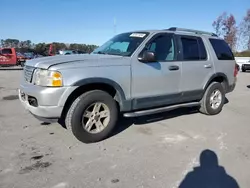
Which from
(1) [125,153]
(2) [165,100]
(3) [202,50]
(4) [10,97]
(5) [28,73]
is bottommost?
(1) [125,153]

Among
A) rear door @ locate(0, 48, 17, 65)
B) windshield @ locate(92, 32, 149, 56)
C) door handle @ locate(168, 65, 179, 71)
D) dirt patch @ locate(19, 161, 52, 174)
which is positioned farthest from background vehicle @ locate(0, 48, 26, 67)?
dirt patch @ locate(19, 161, 52, 174)

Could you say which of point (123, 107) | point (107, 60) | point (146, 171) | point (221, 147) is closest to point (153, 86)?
point (123, 107)

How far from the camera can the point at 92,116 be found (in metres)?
4.48

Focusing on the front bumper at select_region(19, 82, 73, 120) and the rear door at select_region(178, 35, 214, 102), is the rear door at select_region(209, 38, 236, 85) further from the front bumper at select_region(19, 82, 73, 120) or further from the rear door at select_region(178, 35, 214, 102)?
the front bumper at select_region(19, 82, 73, 120)

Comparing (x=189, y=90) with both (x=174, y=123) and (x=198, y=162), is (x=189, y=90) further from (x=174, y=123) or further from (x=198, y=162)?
(x=198, y=162)

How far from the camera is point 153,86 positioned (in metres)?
5.09

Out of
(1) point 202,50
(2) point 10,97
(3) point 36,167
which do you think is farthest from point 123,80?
(2) point 10,97

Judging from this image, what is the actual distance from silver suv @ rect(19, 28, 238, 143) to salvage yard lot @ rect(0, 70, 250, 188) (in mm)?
416

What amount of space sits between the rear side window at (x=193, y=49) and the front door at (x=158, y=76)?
1.06ft

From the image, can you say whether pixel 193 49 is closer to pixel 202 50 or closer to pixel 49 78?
pixel 202 50

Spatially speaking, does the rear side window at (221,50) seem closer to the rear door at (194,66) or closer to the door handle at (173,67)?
the rear door at (194,66)

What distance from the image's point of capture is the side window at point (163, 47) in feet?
17.2

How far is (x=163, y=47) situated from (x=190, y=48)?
33.1 inches

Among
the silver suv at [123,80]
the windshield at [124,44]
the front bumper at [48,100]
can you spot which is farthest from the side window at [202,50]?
the front bumper at [48,100]
